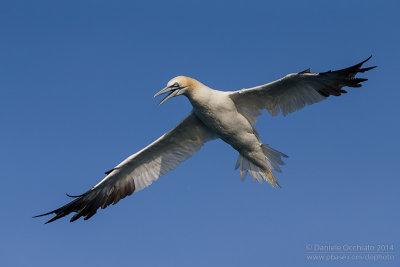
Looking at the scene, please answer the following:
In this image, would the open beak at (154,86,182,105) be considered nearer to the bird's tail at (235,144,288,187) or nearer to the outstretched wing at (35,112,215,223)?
the outstretched wing at (35,112,215,223)

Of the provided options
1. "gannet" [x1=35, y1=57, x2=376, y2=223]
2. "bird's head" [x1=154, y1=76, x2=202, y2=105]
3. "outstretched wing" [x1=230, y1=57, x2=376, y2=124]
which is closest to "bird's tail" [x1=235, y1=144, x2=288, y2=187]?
"gannet" [x1=35, y1=57, x2=376, y2=223]

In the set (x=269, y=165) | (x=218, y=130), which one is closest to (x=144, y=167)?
(x=218, y=130)

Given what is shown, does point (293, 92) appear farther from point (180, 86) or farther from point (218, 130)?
point (180, 86)

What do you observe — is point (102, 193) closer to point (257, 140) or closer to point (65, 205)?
point (65, 205)

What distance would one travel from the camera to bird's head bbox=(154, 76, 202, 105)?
12.2 metres

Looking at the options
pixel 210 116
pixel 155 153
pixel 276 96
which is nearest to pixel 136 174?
pixel 155 153

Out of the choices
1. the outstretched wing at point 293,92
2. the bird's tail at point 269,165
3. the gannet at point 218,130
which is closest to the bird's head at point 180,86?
the gannet at point 218,130

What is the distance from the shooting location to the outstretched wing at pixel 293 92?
37.9 feet

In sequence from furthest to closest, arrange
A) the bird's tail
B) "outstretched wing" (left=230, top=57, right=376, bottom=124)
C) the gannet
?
the bird's tail → the gannet → "outstretched wing" (left=230, top=57, right=376, bottom=124)

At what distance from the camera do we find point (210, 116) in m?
12.2

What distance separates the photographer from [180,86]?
12.2 m

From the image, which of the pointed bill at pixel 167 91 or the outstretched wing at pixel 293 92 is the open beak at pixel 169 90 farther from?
the outstretched wing at pixel 293 92

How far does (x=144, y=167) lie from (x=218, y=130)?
2.41m

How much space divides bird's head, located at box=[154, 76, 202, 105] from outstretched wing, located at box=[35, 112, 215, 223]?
978 millimetres
